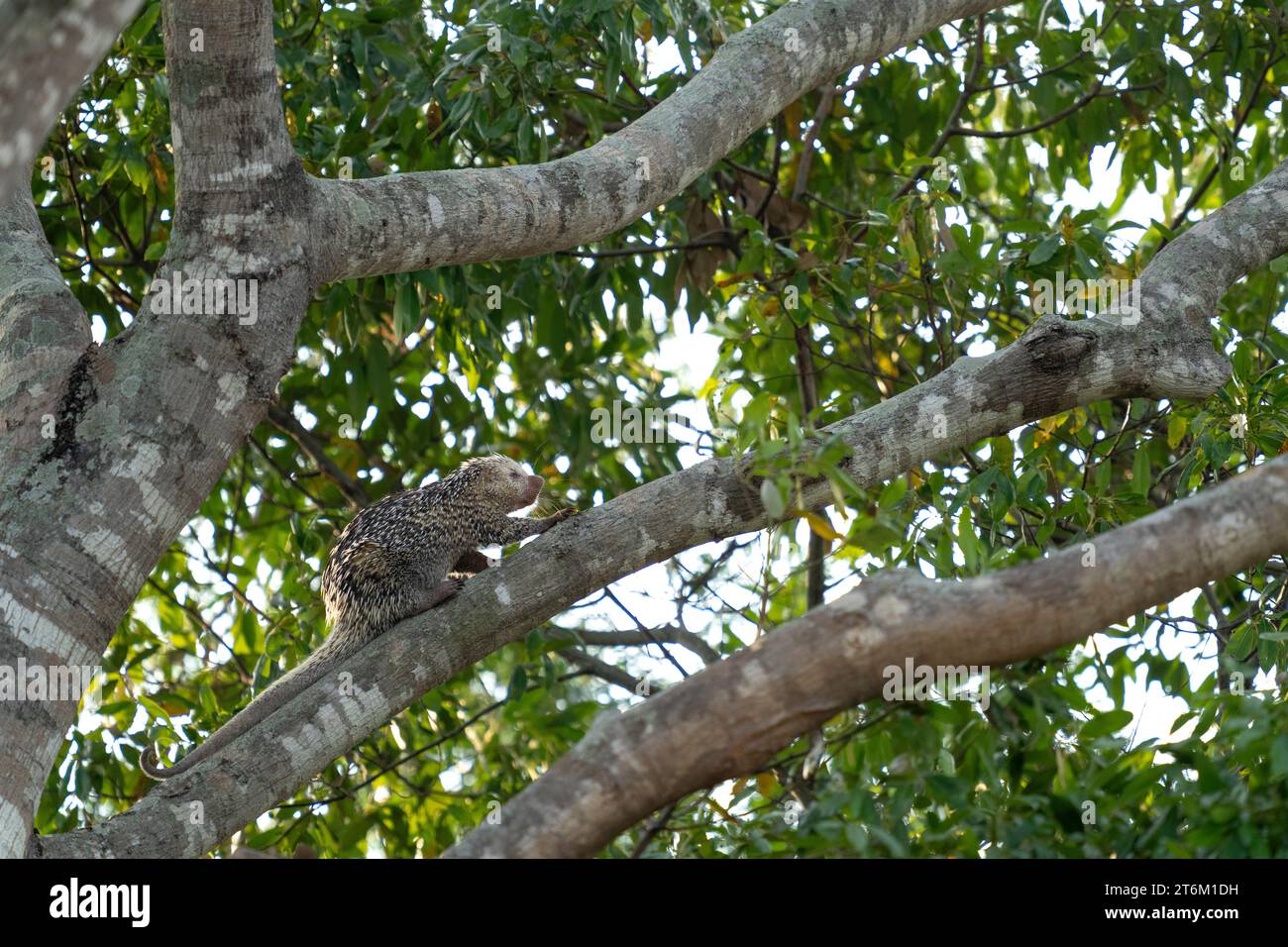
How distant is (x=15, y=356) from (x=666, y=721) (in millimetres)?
2173

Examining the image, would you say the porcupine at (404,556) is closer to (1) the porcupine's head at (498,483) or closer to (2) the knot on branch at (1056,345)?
(1) the porcupine's head at (498,483)

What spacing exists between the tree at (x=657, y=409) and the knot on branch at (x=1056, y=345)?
16 millimetres

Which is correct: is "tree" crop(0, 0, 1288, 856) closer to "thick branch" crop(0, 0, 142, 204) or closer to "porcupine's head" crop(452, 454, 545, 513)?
"thick branch" crop(0, 0, 142, 204)

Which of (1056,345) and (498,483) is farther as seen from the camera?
(498,483)

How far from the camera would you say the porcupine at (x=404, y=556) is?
4.45 meters

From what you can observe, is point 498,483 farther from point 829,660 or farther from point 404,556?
point 829,660

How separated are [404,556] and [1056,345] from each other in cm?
230

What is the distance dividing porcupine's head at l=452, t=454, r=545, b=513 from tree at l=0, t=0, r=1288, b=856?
51 centimetres

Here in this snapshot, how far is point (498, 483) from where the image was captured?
5.72 m

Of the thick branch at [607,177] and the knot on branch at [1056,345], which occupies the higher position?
the thick branch at [607,177]

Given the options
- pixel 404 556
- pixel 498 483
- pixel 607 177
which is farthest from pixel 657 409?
pixel 607 177

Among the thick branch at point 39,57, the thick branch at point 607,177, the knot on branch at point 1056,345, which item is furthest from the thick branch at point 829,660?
the thick branch at point 607,177
